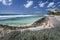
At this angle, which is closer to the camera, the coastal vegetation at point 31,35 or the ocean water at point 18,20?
the coastal vegetation at point 31,35

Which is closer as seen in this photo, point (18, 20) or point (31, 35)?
point (31, 35)

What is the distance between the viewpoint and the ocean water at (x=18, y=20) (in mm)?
3418

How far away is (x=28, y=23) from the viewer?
3.59 m

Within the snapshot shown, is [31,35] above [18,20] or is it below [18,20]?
below

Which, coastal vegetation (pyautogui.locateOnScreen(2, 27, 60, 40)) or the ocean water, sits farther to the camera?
the ocean water

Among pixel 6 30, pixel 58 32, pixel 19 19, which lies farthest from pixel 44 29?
pixel 6 30

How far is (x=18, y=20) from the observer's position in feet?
11.6

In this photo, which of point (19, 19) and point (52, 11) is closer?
point (19, 19)

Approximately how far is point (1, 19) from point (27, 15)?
1.99 feet

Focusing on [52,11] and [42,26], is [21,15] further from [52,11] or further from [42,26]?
[52,11]

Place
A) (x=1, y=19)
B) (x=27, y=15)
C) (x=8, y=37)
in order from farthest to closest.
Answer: (x=27, y=15), (x=1, y=19), (x=8, y=37)

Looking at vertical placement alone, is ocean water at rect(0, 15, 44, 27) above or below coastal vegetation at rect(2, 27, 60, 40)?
above

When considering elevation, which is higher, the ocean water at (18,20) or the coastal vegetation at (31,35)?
the ocean water at (18,20)

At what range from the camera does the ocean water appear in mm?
3418
